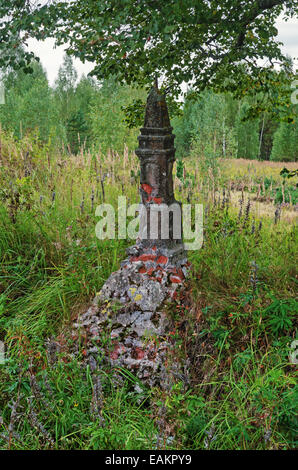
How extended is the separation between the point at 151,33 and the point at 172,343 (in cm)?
244

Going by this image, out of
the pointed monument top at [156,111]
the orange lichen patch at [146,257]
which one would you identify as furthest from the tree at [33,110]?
the orange lichen patch at [146,257]

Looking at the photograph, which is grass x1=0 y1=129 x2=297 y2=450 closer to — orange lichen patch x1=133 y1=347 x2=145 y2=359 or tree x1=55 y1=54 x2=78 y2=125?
orange lichen patch x1=133 y1=347 x2=145 y2=359

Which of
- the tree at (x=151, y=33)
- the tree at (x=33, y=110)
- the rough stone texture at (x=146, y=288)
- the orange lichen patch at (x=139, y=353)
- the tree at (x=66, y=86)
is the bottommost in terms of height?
the orange lichen patch at (x=139, y=353)

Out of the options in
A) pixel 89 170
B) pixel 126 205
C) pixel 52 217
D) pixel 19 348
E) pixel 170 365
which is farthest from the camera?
pixel 89 170

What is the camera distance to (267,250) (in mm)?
4336

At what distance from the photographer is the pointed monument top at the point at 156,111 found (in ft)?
12.0

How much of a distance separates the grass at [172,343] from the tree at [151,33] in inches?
64.4

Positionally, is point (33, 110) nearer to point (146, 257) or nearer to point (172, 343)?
point (146, 257)

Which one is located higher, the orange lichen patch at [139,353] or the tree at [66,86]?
the tree at [66,86]

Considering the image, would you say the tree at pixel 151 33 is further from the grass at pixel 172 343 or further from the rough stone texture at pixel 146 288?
the grass at pixel 172 343

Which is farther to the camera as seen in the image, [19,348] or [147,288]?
[147,288]
